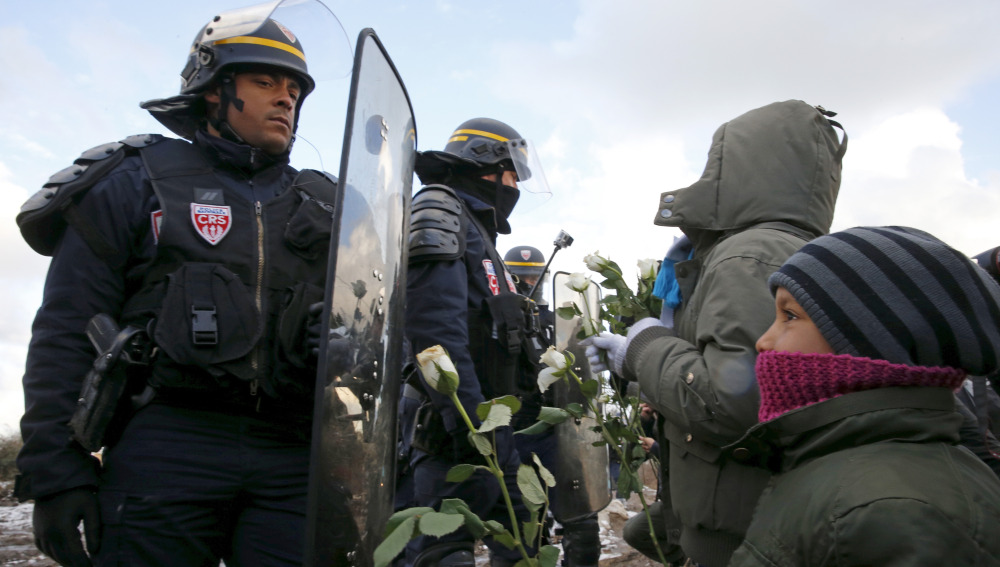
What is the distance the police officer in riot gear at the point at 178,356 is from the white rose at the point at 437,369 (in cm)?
70

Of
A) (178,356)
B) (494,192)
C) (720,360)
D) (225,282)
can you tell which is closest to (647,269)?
(720,360)

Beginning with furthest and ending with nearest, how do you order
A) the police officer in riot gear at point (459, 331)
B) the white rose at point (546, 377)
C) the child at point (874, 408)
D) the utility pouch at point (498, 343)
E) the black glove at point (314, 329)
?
the utility pouch at point (498, 343), the police officer in riot gear at point (459, 331), the black glove at point (314, 329), the white rose at point (546, 377), the child at point (874, 408)

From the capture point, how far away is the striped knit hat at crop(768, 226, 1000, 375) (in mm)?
1047

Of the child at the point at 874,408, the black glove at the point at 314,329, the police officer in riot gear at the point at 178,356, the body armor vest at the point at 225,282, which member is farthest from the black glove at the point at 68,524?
the child at the point at 874,408

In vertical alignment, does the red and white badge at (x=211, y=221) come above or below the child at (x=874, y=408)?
above

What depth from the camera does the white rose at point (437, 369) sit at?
1234 mm

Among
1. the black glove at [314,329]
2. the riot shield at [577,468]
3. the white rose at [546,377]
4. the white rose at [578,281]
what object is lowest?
the riot shield at [577,468]

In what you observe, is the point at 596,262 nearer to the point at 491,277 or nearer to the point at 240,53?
the point at 491,277

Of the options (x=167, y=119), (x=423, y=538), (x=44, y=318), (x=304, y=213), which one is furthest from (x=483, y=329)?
(x=44, y=318)

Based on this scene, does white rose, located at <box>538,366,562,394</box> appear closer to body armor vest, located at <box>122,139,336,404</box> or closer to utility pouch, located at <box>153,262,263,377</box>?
body armor vest, located at <box>122,139,336,404</box>

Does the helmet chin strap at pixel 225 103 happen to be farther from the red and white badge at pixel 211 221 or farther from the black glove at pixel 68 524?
the black glove at pixel 68 524

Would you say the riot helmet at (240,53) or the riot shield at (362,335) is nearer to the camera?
the riot shield at (362,335)

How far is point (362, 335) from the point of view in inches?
63.8

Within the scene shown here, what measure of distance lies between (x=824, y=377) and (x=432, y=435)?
71.6 inches
